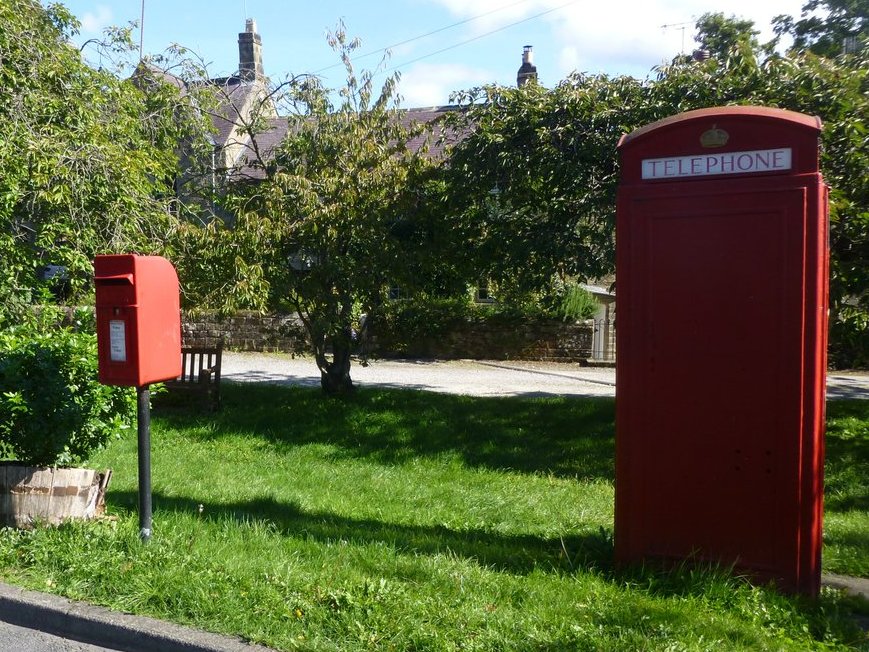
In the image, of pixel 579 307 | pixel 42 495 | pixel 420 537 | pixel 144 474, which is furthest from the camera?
pixel 579 307

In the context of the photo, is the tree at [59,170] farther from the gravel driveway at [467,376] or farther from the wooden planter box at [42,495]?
the gravel driveway at [467,376]

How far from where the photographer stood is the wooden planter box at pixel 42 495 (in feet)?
18.4

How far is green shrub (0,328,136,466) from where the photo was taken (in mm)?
5648

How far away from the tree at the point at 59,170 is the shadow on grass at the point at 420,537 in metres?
3.41

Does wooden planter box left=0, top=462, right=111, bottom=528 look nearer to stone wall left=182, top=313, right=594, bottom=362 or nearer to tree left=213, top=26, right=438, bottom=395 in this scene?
tree left=213, top=26, right=438, bottom=395

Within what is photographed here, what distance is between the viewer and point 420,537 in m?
5.79

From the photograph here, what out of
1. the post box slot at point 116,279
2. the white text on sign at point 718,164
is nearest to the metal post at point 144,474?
the post box slot at point 116,279

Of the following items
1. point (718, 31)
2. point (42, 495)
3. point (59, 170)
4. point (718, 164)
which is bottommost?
point (42, 495)

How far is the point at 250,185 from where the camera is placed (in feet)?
40.1

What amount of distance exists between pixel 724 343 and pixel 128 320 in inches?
138

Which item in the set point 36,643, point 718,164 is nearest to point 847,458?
point 718,164

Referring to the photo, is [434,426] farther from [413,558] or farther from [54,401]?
[54,401]

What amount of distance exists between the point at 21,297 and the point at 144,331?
4.63m

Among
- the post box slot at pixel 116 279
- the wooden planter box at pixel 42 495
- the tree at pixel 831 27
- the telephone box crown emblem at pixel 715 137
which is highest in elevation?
the tree at pixel 831 27
